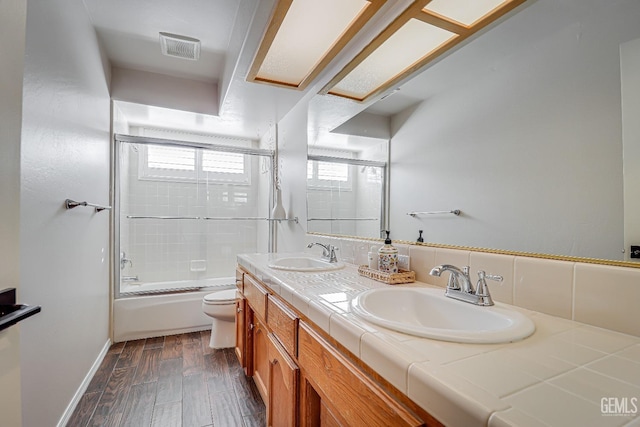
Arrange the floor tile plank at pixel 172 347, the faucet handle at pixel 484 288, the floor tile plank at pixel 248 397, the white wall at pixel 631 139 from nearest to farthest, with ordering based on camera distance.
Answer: the white wall at pixel 631 139, the faucet handle at pixel 484 288, the floor tile plank at pixel 248 397, the floor tile plank at pixel 172 347

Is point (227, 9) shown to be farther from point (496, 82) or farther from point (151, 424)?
point (151, 424)

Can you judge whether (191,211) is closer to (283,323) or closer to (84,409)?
(84,409)

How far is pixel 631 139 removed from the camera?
682mm

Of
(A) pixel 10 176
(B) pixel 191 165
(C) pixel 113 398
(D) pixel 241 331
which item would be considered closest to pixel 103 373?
(C) pixel 113 398

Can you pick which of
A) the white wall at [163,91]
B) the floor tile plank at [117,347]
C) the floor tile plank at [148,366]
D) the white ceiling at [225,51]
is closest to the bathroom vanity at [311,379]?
the floor tile plank at [148,366]

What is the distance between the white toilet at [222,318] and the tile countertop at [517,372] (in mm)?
1845

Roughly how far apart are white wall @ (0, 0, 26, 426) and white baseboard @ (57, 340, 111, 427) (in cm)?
100

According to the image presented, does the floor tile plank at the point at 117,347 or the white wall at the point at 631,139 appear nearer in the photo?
the white wall at the point at 631,139

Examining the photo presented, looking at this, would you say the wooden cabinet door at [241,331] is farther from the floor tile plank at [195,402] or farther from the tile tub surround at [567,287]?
the tile tub surround at [567,287]

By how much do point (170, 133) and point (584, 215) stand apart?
13.1 feet

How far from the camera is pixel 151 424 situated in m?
1.54

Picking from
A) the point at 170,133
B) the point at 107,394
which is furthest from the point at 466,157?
the point at 170,133

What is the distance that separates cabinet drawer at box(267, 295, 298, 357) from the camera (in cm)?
104

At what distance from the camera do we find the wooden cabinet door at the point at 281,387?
1.01 metres
